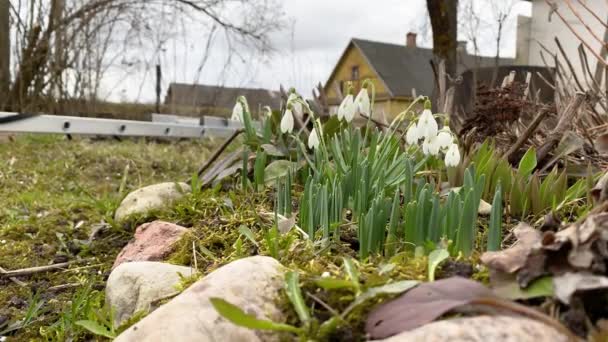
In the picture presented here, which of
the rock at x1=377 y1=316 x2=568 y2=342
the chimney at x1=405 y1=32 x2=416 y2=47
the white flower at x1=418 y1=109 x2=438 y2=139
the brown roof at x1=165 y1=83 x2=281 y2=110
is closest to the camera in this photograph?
the rock at x1=377 y1=316 x2=568 y2=342

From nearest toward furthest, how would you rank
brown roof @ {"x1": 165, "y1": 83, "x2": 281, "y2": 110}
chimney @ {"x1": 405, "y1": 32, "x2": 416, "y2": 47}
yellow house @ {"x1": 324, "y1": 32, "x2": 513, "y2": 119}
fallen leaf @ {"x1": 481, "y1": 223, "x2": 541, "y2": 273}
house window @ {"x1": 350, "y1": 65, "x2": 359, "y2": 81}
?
fallen leaf @ {"x1": 481, "y1": 223, "x2": 541, "y2": 273} < brown roof @ {"x1": 165, "y1": 83, "x2": 281, "y2": 110} < yellow house @ {"x1": 324, "y1": 32, "x2": 513, "y2": 119} < house window @ {"x1": 350, "y1": 65, "x2": 359, "y2": 81} < chimney @ {"x1": 405, "y1": 32, "x2": 416, "y2": 47}

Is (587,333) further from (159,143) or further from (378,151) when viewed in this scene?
(159,143)

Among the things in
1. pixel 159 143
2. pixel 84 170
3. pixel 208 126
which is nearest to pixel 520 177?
pixel 84 170

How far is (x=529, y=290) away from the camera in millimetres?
804

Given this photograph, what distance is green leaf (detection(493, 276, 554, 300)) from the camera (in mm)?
794

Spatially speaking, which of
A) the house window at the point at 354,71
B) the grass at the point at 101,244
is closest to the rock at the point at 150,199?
the grass at the point at 101,244

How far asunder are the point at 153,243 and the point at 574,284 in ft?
4.48

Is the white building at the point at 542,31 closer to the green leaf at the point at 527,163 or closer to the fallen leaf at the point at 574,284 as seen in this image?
the green leaf at the point at 527,163

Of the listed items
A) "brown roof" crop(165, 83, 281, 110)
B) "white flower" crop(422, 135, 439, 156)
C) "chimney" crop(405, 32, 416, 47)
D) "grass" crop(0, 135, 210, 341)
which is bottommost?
"grass" crop(0, 135, 210, 341)

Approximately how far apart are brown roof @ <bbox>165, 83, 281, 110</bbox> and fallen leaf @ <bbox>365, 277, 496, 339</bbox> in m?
8.33

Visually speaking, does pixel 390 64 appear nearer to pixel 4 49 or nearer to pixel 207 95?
pixel 207 95

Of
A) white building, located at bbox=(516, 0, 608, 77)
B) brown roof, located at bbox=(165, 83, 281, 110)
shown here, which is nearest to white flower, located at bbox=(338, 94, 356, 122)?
brown roof, located at bbox=(165, 83, 281, 110)

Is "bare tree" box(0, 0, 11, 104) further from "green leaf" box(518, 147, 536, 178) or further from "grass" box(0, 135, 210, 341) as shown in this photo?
"green leaf" box(518, 147, 536, 178)

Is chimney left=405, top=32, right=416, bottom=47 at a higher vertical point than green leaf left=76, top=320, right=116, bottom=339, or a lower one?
higher
